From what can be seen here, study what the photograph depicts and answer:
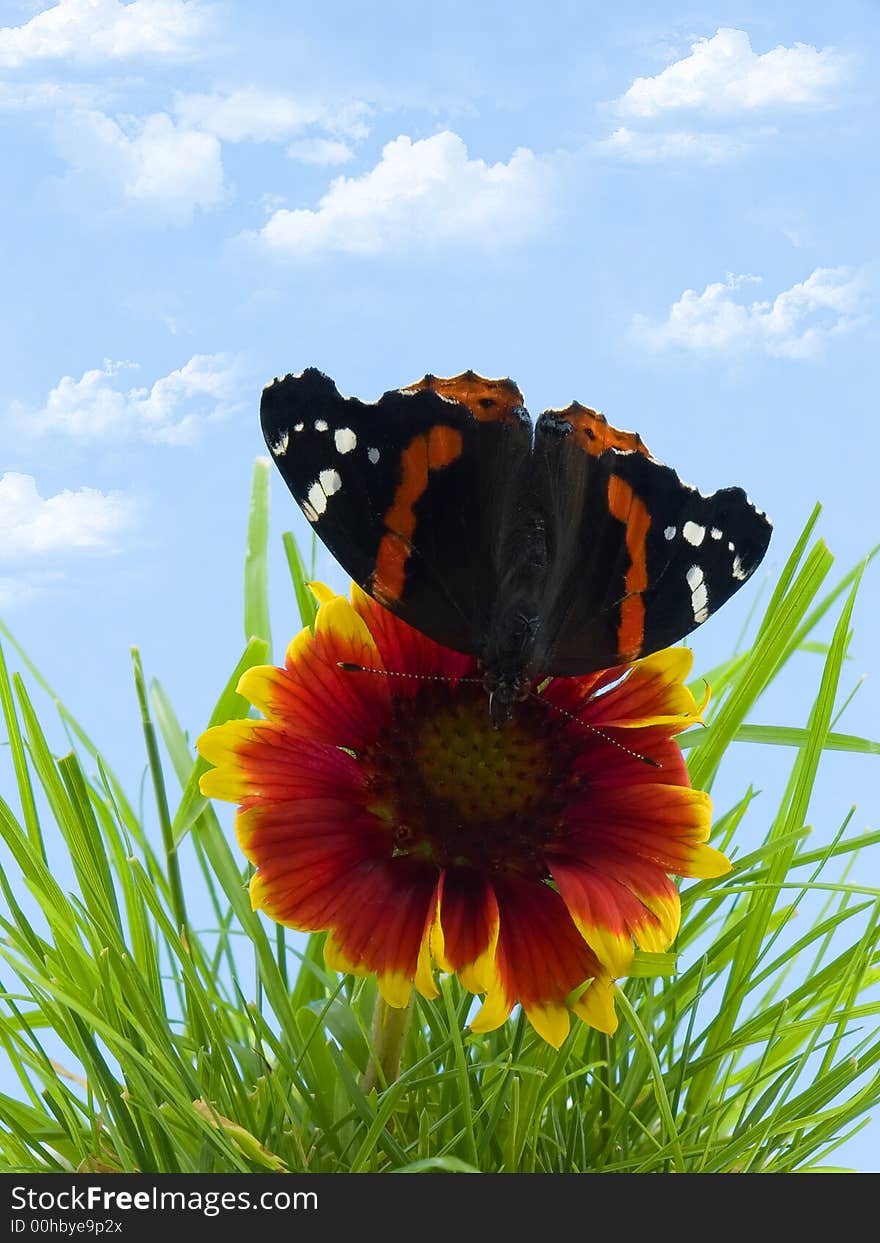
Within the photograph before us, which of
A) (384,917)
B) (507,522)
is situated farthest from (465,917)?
(507,522)

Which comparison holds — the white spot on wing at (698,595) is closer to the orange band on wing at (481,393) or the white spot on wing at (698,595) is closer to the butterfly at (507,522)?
the butterfly at (507,522)

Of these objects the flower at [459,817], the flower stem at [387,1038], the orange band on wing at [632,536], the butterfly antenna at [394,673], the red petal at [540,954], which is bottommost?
the flower stem at [387,1038]

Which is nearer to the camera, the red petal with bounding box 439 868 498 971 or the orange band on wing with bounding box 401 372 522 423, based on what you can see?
the red petal with bounding box 439 868 498 971

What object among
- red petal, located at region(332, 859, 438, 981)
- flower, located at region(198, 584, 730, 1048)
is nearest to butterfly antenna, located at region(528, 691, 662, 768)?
flower, located at region(198, 584, 730, 1048)

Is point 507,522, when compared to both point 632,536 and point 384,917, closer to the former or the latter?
point 632,536

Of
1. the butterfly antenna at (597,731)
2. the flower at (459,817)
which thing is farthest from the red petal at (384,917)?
the butterfly antenna at (597,731)

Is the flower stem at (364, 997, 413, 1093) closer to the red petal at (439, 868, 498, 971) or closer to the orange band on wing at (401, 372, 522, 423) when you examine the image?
the red petal at (439, 868, 498, 971)
